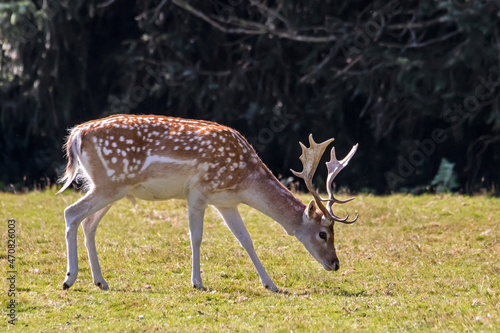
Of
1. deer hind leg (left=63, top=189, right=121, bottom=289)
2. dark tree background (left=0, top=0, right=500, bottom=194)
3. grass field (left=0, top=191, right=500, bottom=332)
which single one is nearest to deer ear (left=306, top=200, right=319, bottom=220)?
grass field (left=0, top=191, right=500, bottom=332)

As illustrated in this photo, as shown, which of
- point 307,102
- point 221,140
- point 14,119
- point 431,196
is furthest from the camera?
point 14,119

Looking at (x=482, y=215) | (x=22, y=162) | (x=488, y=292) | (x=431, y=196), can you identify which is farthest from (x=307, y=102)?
(x=488, y=292)

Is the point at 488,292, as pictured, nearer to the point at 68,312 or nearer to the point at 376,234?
the point at 376,234

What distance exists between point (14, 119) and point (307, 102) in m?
6.87

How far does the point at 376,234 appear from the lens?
1086cm

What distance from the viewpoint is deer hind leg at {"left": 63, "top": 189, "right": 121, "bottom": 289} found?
316 inches

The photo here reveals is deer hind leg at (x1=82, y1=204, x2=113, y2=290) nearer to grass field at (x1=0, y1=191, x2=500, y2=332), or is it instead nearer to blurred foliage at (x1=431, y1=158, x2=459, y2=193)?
grass field at (x1=0, y1=191, x2=500, y2=332)

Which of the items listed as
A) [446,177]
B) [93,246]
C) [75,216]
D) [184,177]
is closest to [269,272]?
[184,177]

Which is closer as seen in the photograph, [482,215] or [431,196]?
[482,215]

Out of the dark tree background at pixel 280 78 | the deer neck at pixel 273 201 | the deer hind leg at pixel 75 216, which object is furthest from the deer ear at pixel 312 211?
the dark tree background at pixel 280 78

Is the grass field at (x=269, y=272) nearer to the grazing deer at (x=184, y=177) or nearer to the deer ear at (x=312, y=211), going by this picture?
the grazing deer at (x=184, y=177)

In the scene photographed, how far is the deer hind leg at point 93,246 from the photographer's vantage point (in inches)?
324

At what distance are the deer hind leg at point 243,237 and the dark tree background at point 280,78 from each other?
6.60m

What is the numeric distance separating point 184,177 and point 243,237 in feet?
3.11
